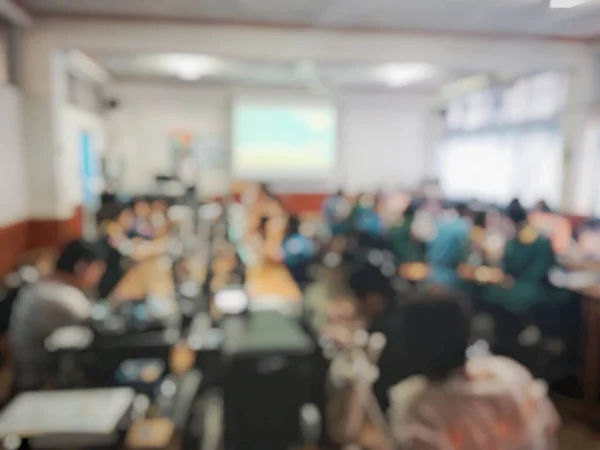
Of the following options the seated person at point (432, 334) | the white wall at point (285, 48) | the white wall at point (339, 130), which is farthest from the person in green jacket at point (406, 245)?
the white wall at point (339, 130)

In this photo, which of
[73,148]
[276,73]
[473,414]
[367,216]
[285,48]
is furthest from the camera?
[276,73]

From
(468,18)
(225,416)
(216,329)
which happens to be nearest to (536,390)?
(225,416)

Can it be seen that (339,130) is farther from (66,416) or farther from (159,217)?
(66,416)

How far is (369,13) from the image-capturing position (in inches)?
188

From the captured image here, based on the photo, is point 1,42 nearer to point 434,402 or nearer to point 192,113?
point 192,113

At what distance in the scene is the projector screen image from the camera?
343 inches

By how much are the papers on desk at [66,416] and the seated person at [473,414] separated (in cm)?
113

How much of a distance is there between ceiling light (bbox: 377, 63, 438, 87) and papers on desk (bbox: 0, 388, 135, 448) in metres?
5.77

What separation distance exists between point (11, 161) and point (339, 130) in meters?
5.64

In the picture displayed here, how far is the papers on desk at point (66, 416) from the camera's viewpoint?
6.09ft

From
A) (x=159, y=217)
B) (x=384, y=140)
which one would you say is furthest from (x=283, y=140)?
(x=159, y=217)

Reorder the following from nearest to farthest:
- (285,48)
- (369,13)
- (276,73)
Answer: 1. (369,13)
2. (285,48)
3. (276,73)

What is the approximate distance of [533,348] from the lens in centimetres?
344

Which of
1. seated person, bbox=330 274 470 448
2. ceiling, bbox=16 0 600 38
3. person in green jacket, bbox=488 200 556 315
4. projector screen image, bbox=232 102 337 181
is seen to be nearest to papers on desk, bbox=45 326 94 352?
seated person, bbox=330 274 470 448
